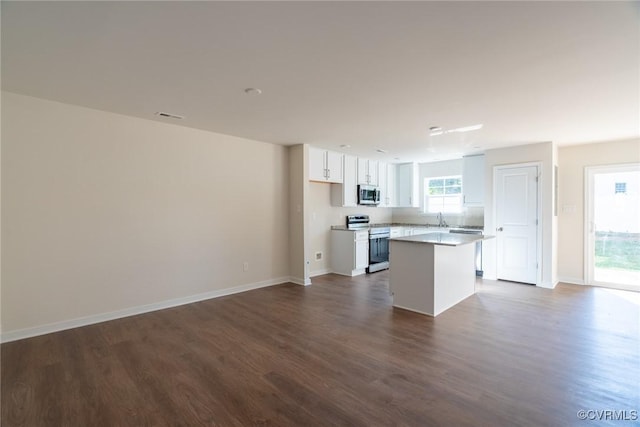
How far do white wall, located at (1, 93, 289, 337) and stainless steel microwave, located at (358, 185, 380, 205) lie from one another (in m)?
2.40

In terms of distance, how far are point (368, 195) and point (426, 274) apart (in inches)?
123

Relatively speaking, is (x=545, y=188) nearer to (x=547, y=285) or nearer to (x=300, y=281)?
(x=547, y=285)

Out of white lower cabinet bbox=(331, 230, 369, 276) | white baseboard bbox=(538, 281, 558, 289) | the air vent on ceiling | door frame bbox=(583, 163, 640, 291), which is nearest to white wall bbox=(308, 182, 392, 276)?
white lower cabinet bbox=(331, 230, 369, 276)

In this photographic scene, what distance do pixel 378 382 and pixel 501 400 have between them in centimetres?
Answer: 86

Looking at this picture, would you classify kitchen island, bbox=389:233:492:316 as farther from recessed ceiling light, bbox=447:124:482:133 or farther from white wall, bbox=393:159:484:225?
white wall, bbox=393:159:484:225

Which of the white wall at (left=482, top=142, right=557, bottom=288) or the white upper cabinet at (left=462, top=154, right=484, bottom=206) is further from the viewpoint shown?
the white upper cabinet at (left=462, top=154, right=484, bottom=206)

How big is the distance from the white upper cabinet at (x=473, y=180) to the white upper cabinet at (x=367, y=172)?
191cm

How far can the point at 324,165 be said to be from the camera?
5.86 m

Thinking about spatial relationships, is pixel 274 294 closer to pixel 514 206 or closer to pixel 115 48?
pixel 115 48

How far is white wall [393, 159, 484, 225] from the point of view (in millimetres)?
6730

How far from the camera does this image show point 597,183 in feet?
17.0

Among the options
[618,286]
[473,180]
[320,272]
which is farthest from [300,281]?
[618,286]

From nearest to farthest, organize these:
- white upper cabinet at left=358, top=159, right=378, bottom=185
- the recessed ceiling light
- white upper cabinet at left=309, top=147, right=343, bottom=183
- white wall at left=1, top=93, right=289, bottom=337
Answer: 1. white wall at left=1, top=93, right=289, bottom=337
2. the recessed ceiling light
3. white upper cabinet at left=309, top=147, right=343, bottom=183
4. white upper cabinet at left=358, top=159, right=378, bottom=185

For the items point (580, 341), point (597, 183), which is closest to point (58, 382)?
point (580, 341)
